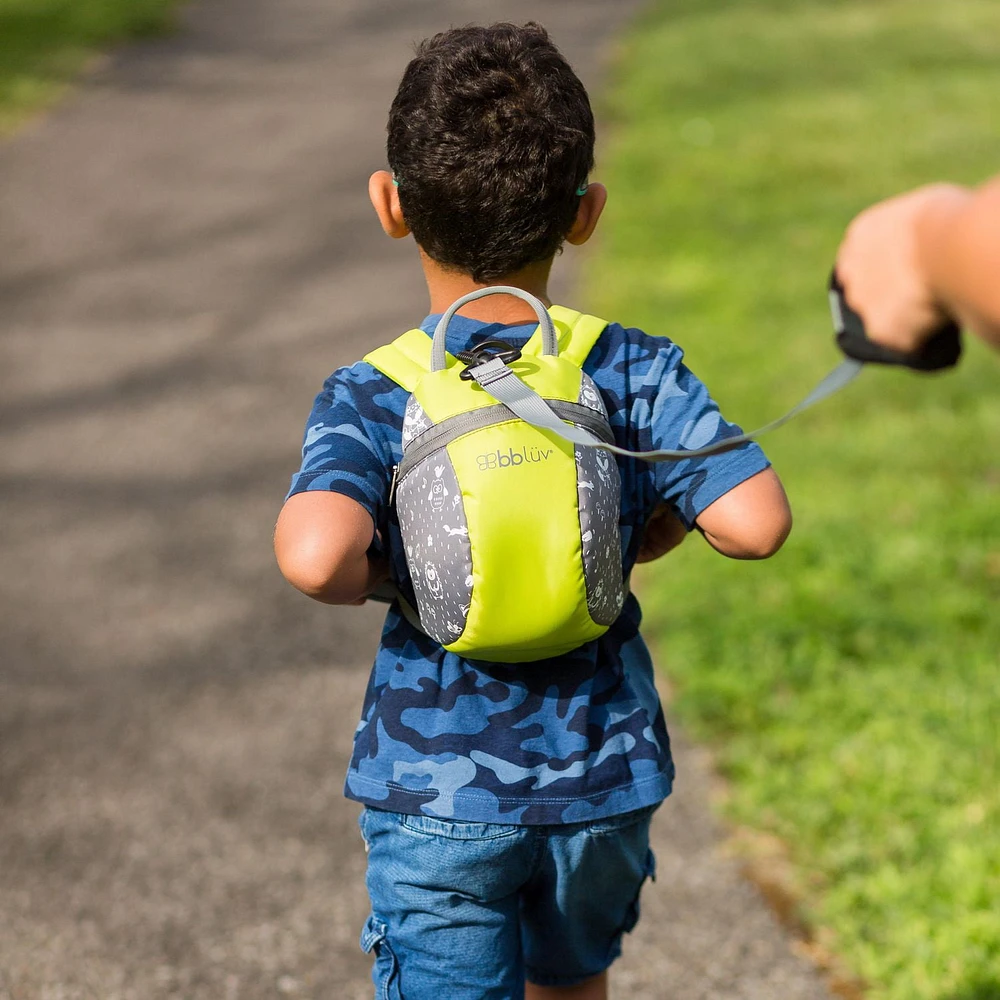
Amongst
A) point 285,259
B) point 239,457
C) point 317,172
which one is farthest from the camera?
point 317,172

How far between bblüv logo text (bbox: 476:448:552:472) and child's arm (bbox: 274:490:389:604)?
0.51 ft

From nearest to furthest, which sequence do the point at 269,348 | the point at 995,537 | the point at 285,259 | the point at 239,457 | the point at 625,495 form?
1. the point at 625,495
2. the point at 995,537
3. the point at 239,457
4. the point at 269,348
5. the point at 285,259

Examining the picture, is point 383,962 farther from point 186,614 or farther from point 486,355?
point 186,614

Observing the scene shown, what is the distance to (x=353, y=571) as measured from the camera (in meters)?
1.62

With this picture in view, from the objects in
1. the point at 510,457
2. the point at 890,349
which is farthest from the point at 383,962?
the point at 890,349

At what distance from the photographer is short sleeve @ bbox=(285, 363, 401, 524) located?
1639 mm

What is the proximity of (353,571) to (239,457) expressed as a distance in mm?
4059

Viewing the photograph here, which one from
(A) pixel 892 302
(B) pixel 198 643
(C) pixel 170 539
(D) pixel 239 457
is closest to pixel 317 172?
(D) pixel 239 457

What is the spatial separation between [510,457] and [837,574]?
9.49 ft

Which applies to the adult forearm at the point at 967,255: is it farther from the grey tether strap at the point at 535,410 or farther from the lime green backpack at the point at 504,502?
the lime green backpack at the point at 504,502

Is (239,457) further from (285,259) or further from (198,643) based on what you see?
(285,259)

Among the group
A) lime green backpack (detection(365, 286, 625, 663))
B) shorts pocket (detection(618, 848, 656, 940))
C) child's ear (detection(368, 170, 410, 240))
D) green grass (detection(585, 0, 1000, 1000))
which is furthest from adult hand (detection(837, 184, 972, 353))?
green grass (detection(585, 0, 1000, 1000))

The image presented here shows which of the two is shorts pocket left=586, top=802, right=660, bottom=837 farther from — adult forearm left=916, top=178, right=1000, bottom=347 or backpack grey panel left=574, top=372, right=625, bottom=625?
adult forearm left=916, top=178, right=1000, bottom=347

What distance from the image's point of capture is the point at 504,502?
1630 mm
